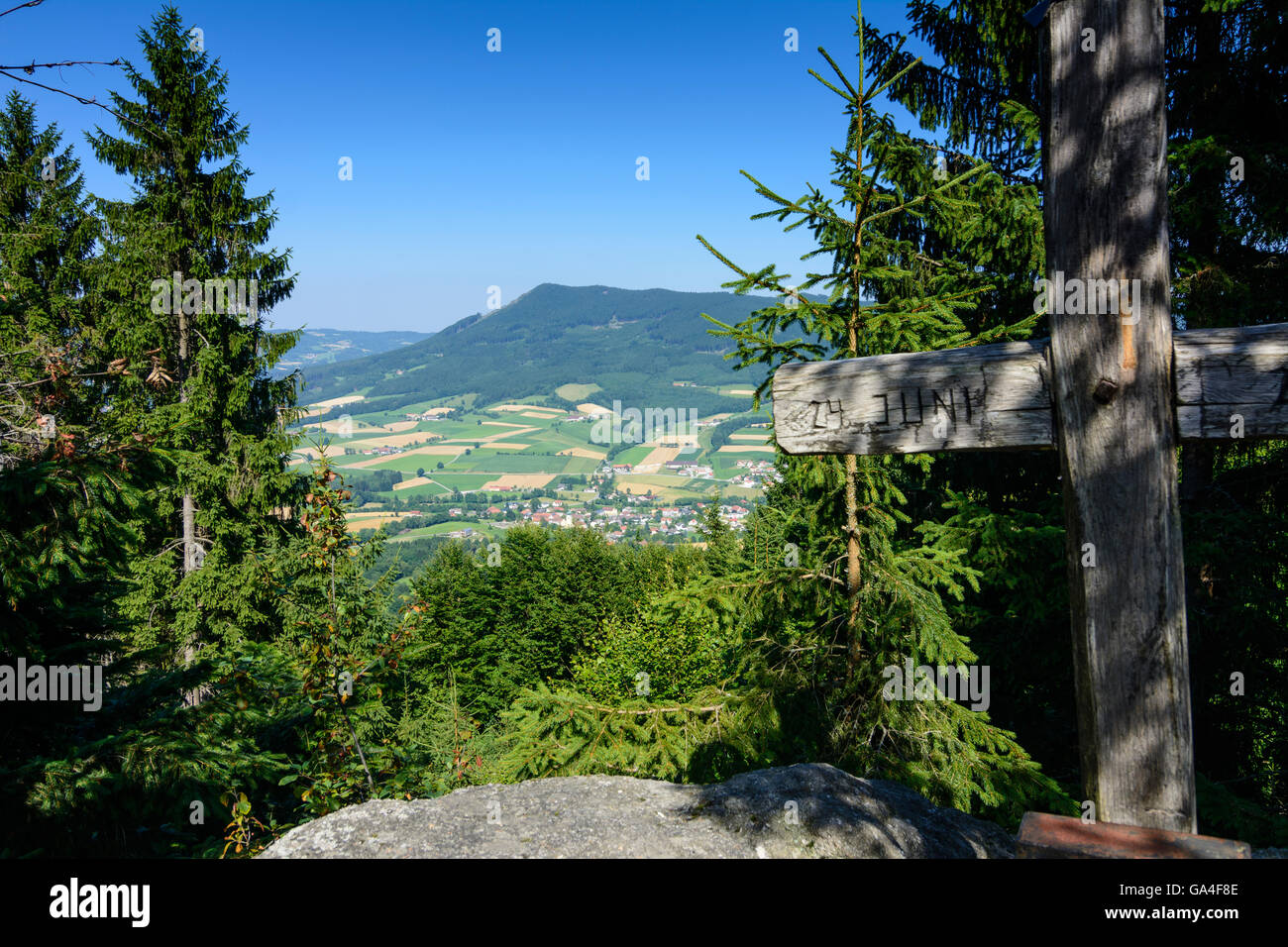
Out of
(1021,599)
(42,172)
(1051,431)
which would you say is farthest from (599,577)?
(1051,431)

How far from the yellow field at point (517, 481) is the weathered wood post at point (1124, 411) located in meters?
110

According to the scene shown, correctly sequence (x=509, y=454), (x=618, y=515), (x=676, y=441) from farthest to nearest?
1. (x=676, y=441)
2. (x=509, y=454)
3. (x=618, y=515)

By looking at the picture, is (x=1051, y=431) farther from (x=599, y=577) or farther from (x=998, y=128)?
(x=599, y=577)

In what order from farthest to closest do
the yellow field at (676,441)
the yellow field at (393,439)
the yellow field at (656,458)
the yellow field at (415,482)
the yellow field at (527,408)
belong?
the yellow field at (527,408) → the yellow field at (676,441) → the yellow field at (656,458) → the yellow field at (393,439) → the yellow field at (415,482)

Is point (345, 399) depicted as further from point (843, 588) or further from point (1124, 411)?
point (1124, 411)

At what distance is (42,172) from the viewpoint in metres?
16.1

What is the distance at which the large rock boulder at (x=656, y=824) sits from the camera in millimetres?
2910

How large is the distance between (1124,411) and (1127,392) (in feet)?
0.17

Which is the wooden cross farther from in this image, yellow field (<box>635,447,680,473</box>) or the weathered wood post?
yellow field (<box>635,447,680,473</box>)

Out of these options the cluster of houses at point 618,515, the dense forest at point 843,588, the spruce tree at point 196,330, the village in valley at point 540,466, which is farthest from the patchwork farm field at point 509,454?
the dense forest at point 843,588

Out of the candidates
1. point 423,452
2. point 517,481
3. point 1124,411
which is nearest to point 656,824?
point 1124,411

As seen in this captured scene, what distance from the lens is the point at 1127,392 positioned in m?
1.87

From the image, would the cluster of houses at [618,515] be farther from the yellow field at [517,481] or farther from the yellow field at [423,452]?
the yellow field at [423,452]

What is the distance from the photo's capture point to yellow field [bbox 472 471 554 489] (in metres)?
111
